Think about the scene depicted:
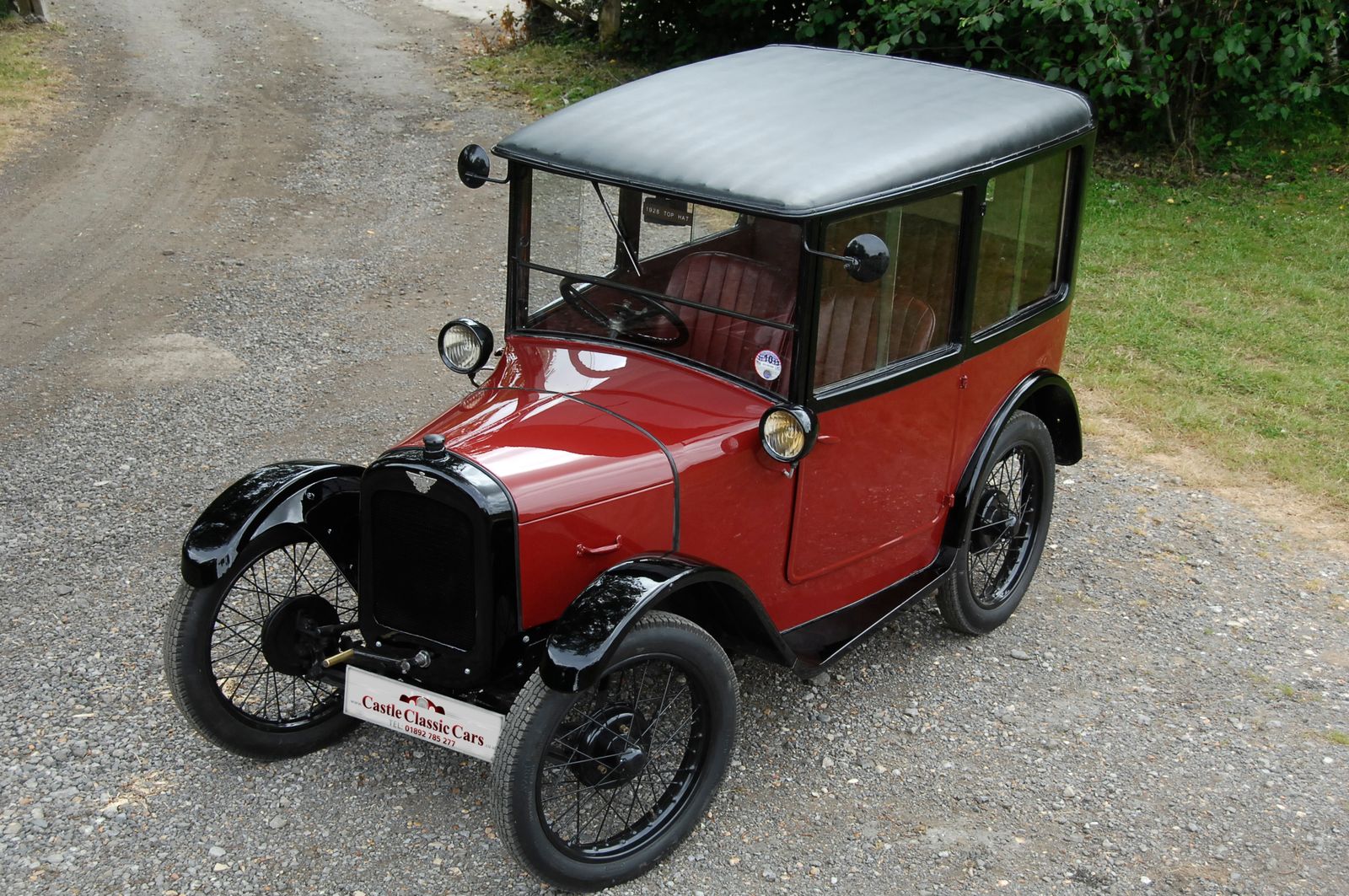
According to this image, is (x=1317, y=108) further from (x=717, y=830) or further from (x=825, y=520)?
(x=717, y=830)

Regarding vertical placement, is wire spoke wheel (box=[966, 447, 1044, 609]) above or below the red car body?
below

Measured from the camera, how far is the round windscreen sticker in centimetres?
373

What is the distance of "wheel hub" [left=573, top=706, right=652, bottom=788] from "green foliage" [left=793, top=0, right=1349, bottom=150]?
6830 mm

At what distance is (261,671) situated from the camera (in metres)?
4.26

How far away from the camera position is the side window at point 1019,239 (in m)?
4.26

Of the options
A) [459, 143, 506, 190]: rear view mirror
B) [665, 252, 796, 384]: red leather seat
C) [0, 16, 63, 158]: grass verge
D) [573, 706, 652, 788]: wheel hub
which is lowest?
[573, 706, 652, 788]: wheel hub

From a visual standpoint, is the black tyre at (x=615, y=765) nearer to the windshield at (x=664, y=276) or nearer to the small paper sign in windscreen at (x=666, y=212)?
the windshield at (x=664, y=276)

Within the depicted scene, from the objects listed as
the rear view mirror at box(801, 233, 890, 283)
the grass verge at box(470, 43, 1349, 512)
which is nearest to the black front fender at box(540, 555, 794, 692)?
the rear view mirror at box(801, 233, 890, 283)

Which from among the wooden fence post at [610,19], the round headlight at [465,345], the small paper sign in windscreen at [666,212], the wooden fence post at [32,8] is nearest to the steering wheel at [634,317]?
the small paper sign in windscreen at [666,212]

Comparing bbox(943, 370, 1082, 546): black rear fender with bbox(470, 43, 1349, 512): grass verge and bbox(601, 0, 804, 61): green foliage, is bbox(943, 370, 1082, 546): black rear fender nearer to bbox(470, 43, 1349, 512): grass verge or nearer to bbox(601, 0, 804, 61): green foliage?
bbox(470, 43, 1349, 512): grass verge

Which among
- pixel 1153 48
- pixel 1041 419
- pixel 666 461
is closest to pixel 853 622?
pixel 666 461

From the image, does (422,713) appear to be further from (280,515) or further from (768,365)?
(768,365)

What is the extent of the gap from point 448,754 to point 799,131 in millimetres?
2278

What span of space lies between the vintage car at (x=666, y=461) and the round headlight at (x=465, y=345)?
11 mm
